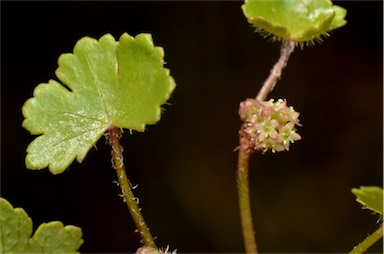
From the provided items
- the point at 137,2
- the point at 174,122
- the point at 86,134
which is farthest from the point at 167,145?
the point at 86,134

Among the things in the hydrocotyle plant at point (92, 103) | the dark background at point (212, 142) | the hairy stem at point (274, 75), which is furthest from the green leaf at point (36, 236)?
the dark background at point (212, 142)

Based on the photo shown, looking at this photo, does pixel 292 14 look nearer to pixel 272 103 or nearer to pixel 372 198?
pixel 272 103

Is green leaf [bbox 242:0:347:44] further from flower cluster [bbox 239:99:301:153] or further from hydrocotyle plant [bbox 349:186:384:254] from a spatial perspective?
hydrocotyle plant [bbox 349:186:384:254]

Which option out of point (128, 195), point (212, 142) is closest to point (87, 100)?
point (128, 195)

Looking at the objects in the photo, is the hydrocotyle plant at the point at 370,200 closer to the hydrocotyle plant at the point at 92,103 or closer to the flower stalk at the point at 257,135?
the flower stalk at the point at 257,135

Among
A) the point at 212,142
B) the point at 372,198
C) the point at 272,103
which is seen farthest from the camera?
the point at 212,142

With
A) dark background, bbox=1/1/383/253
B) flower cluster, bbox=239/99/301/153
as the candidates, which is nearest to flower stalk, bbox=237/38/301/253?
flower cluster, bbox=239/99/301/153
